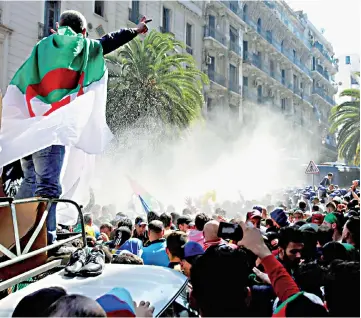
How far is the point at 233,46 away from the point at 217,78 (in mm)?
2269

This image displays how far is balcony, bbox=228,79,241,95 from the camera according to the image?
70.9 ft

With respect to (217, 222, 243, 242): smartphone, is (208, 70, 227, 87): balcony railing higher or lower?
higher

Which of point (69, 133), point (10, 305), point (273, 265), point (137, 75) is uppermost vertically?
point (137, 75)

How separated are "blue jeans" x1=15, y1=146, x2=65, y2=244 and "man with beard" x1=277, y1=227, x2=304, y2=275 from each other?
50.9 inches

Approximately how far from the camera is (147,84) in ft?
48.3

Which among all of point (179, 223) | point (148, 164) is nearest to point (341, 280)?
point (179, 223)

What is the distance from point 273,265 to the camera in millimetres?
1898

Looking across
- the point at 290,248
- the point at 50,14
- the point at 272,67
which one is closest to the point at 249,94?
the point at 272,67

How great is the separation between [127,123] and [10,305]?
1324 centimetres

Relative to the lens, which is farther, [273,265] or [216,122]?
[216,122]

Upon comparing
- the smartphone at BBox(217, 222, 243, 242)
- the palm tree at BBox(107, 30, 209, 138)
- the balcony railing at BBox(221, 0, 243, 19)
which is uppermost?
the balcony railing at BBox(221, 0, 243, 19)

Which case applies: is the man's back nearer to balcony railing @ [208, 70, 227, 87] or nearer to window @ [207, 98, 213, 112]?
window @ [207, 98, 213, 112]

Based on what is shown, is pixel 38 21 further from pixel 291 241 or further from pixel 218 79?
pixel 291 241

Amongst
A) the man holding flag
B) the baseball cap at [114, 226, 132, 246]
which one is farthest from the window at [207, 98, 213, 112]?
the man holding flag
